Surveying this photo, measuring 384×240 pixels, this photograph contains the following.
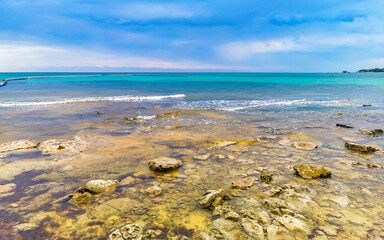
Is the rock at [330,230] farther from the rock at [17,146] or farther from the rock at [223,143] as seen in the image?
the rock at [17,146]

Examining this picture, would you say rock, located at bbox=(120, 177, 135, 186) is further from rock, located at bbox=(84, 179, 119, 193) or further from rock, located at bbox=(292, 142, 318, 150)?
rock, located at bbox=(292, 142, 318, 150)

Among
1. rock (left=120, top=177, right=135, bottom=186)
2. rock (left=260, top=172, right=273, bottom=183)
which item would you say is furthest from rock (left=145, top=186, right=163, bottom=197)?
rock (left=260, top=172, right=273, bottom=183)

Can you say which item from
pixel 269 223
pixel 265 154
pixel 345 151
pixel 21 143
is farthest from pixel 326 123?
pixel 21 143

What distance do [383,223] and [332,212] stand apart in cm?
100

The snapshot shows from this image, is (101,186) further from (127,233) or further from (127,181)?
(127,233)

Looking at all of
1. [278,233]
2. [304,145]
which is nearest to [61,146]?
[278,233]

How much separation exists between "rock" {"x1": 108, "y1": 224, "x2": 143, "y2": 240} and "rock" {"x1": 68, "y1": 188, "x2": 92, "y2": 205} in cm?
164

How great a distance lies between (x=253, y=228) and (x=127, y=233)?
9.24 ft

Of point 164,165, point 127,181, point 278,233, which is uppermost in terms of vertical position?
point 164,165

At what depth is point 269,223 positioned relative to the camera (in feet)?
16.1

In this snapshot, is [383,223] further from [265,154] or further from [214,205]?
[265,154]

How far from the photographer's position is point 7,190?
246 inches

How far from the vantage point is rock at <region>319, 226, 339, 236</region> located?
15.1 ft

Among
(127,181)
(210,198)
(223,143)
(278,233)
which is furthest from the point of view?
(223,143)
